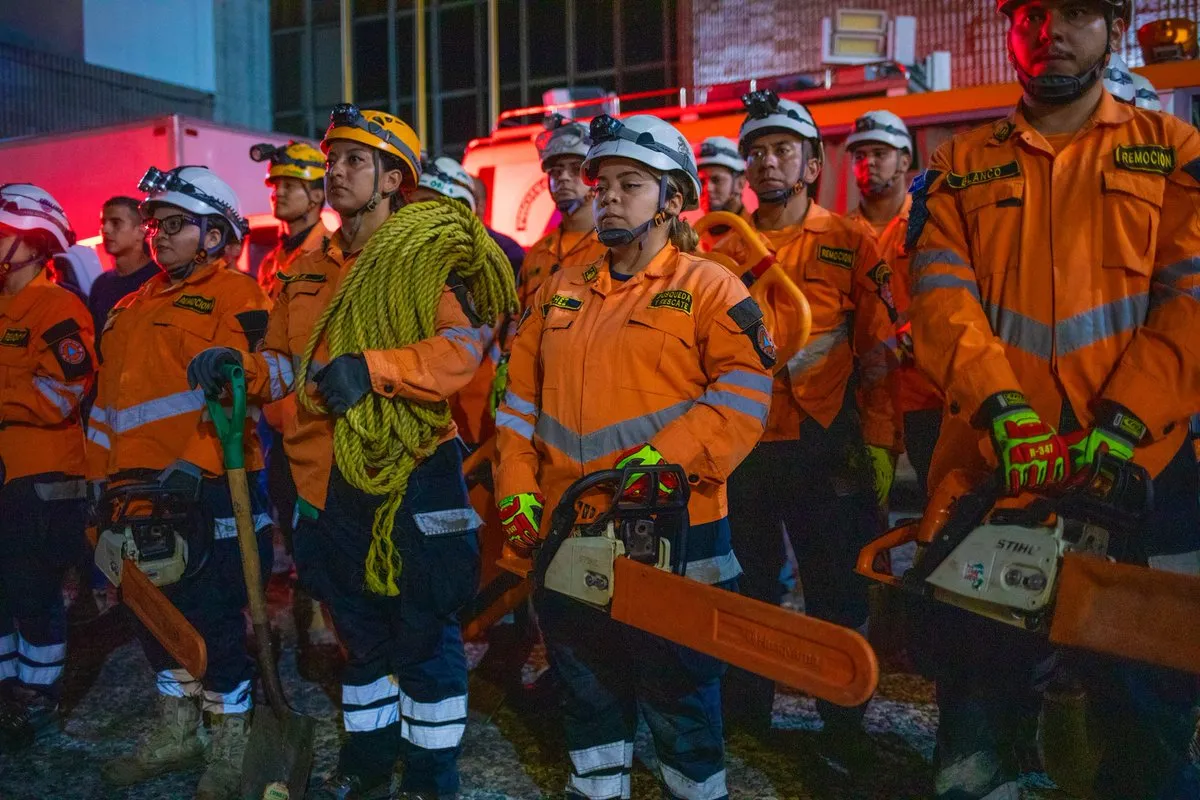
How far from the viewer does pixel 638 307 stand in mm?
3016

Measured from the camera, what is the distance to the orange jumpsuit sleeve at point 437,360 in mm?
3264

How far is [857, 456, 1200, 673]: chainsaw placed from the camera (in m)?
2.03

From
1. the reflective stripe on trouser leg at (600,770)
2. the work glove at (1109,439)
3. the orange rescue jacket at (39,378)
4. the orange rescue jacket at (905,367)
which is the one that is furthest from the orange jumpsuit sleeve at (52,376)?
the work glove at (1109,439)

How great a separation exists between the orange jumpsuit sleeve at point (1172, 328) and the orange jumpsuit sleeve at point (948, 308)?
263 millimetres

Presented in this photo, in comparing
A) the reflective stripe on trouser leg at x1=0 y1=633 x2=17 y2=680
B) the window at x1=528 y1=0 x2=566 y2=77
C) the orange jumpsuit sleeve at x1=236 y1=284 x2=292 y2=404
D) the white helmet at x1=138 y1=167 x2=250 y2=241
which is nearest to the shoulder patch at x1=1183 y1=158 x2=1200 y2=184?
the orange jumpsuit sleeve at x1=236 y1=284 x2=292 y2=404

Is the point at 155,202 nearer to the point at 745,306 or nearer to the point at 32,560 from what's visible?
the point at 32,560

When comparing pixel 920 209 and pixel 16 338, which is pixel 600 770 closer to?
pixel 920 209

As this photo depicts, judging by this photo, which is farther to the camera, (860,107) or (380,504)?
(860,107)

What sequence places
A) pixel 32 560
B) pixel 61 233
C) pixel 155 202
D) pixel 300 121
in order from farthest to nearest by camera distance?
pixel 300 121 → pixel 61 233 → pixel 32 560 → pixel 155 202

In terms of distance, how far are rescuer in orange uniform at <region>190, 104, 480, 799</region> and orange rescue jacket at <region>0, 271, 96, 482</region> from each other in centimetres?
128

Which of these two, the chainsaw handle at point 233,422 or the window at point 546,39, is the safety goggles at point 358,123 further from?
the window at point 546,39

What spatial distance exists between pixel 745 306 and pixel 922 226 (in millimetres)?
524

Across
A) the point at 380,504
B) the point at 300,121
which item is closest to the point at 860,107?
the point at 380,504

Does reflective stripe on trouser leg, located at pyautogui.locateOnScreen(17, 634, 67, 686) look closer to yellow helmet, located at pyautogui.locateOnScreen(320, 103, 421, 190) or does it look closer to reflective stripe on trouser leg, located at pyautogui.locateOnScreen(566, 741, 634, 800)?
yellow helmet, located at pyautogui.locateOnScreen(320, 103, 421, 190)
